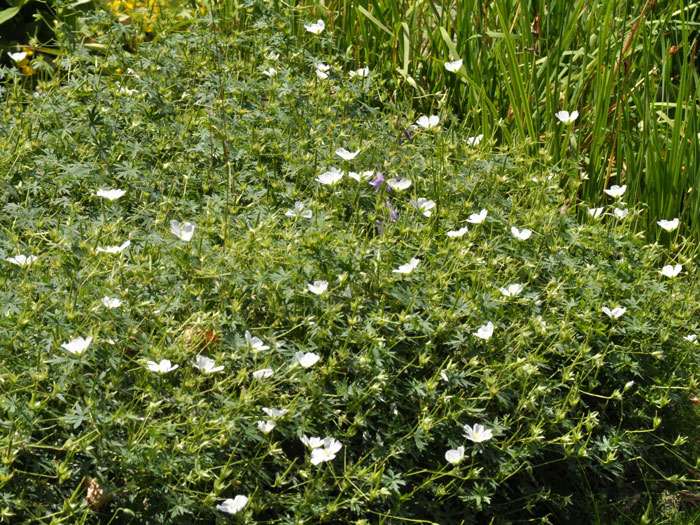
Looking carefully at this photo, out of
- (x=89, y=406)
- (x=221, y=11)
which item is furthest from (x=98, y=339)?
(x=221, y=11)

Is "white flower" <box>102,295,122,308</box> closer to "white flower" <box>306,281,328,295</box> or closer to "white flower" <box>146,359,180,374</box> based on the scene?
"white flower" <box>146,359,180,374</box>

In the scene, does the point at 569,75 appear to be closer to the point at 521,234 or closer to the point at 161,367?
the point at 521,234

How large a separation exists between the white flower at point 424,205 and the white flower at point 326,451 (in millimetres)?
923

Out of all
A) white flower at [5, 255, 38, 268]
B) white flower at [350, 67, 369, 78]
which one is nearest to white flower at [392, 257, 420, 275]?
white flower at [5, 255, 38, 268]

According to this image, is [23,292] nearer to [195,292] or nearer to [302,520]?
[195,292]

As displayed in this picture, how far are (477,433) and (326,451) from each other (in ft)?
1.38

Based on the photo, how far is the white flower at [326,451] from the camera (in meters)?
1.86

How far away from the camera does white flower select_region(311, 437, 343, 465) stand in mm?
1864

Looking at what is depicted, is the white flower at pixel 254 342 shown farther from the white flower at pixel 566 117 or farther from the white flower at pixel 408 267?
the white flower at pixel 566 117

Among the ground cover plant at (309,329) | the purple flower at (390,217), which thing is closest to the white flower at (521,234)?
the ground cover plant at (309,329)

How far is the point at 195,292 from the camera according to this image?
7.06 feet

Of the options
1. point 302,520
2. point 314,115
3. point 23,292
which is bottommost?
point 302,520

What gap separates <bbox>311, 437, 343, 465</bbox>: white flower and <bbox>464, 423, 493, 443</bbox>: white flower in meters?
0.35

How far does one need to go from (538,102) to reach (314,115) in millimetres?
1059
